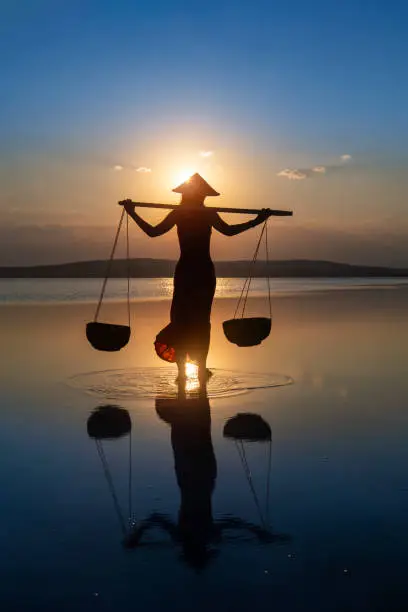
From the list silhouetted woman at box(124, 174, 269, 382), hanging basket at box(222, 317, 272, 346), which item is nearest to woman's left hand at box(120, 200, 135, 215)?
silhouetted woman at box(124, 174, 269, 382)

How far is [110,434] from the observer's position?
23.3 feet

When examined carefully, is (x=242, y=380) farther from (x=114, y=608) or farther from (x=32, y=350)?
(x=114, y=608)

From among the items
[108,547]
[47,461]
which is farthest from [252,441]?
[108,547]

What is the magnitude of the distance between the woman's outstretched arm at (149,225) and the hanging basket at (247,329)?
144cm

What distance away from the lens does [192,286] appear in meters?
9.90

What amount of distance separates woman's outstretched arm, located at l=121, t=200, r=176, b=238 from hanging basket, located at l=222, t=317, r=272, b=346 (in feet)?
4.72

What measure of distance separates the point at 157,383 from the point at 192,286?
4.68 ft

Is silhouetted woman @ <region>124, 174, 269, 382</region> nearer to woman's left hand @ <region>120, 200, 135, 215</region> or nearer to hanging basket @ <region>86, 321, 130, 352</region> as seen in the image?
woman's left hand @ <region>120, 200, 135, 215</region>

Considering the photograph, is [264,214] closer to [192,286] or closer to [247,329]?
[192,286]

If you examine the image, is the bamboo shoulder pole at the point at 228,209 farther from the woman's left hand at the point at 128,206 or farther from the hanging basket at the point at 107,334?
the hanging basket at the point at 107,334

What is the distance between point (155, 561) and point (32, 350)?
10810mm

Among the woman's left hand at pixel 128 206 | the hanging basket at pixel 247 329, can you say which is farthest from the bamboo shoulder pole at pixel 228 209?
the hanging basket at pixel 247 329

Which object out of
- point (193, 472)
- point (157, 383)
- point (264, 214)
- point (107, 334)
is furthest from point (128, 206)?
point (193, 472)

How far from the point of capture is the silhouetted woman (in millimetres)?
9797
